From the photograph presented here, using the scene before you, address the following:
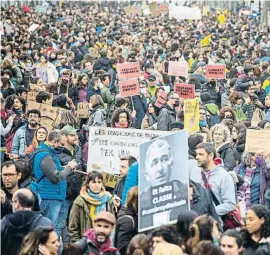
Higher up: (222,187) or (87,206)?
(222,187)

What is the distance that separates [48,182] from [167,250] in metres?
3.40

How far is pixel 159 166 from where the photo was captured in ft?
29.2

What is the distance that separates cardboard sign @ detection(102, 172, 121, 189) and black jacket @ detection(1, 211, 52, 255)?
3.01m

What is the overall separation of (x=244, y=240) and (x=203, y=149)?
1.75m

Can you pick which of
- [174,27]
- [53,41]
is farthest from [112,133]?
[174,27]

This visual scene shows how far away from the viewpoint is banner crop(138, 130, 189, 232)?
873 centimetres

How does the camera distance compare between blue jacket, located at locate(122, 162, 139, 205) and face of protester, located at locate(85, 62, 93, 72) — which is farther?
face of protester, located at locate(85, 62, 93, 72)

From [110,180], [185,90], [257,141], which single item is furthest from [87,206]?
[185,90]

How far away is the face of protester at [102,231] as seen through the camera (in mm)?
8359

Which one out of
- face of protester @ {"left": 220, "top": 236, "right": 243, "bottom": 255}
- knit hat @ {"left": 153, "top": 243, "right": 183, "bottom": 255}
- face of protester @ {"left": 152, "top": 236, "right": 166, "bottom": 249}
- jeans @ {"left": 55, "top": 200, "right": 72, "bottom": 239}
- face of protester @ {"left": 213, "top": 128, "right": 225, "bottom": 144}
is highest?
face of protester @ {"left": 213, "top": 128, "right": 225, "bottom": 144}

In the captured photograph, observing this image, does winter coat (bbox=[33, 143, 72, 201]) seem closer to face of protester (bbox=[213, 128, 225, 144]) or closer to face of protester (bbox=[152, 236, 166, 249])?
face of protester (bbox=[213, 128, 225, 144])

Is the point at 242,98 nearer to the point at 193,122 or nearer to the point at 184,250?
the point at 193,122

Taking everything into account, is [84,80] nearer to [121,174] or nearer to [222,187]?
[121,174]

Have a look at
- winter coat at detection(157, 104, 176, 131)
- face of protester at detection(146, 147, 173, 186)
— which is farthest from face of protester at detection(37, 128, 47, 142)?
face of protester at detection(146, 147, 173, 186)
